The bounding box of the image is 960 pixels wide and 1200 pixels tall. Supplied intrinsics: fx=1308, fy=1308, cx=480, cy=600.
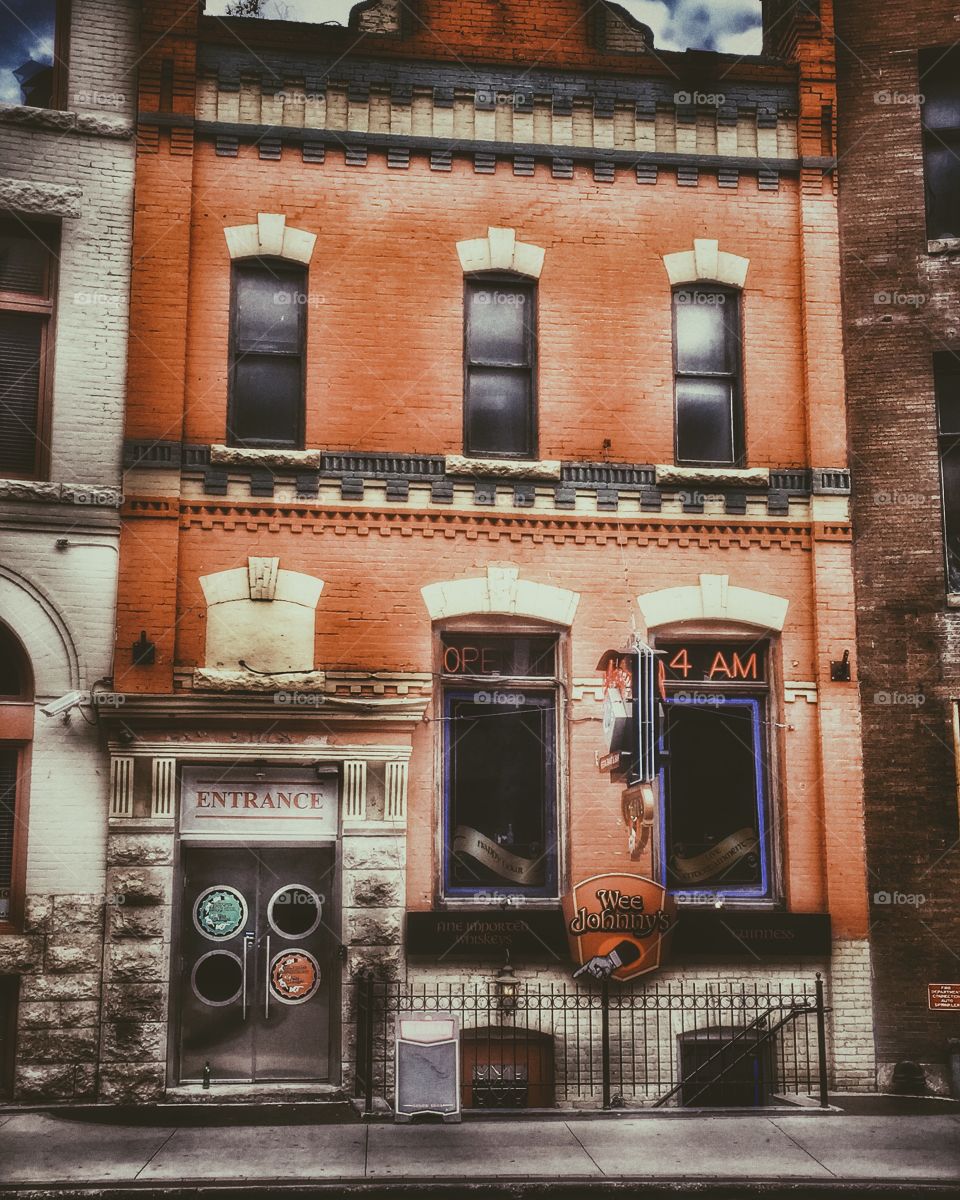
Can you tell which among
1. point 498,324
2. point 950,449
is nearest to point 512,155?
point 498,324

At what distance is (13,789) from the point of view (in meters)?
12.3

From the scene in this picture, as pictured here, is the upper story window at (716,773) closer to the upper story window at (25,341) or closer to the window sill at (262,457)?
the window sill at (262,457)

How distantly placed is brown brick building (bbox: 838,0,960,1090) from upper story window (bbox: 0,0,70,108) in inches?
327

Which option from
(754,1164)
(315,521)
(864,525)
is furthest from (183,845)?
(864,525)

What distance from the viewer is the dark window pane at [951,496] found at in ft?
45.3

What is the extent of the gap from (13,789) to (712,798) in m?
6.86

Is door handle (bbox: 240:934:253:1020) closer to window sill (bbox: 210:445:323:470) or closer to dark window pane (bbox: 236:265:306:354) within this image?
window sill (bbox: 210:445:323:470)

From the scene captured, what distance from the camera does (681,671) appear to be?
1347cm

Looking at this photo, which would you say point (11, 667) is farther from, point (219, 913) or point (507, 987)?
point (507, 987)

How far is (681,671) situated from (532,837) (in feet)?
7.50

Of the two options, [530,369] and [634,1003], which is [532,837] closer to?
[634,1003]

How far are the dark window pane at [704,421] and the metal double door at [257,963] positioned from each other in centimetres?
561

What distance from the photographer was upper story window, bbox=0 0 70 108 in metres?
13.2

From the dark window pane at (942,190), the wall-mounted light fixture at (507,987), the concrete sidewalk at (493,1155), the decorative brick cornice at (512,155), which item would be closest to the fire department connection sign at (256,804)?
the wall-mounted light fixture at (507,987)
